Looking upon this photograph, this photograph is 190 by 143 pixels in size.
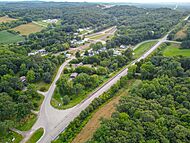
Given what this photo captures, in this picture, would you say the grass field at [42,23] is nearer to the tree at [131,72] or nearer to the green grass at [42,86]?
the green grass at [42,86]

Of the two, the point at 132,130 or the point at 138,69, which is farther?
the point at 138,69

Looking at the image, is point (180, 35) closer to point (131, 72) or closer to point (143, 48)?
point (143, 48)

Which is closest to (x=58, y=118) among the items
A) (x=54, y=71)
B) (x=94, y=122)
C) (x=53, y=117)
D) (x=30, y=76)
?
(x=53, y=117)

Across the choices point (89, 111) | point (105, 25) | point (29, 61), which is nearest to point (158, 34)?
point (105, 25)

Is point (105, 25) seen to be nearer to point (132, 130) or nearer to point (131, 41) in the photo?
point (131, 41)

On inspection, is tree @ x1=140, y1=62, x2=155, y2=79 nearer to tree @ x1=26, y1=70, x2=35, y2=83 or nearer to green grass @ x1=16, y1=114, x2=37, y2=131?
tree @ x1=26, y1=70, x2=35, y2=83
